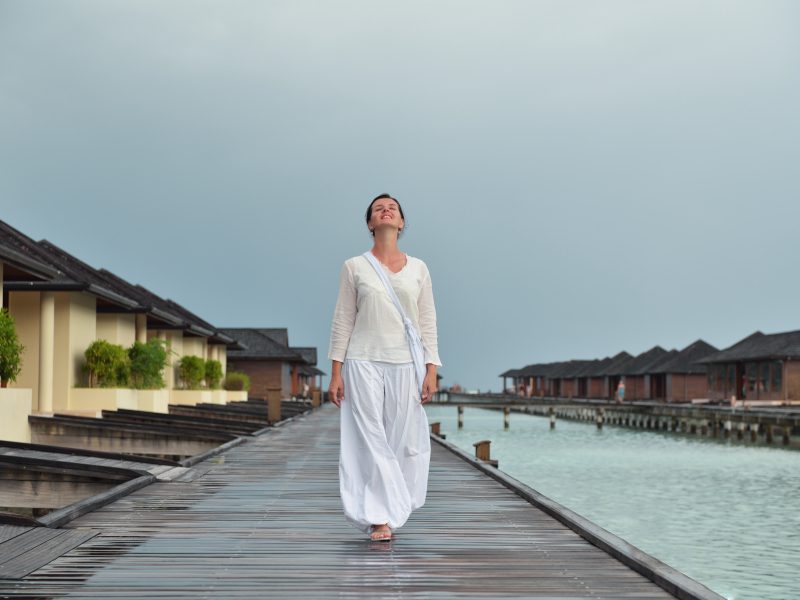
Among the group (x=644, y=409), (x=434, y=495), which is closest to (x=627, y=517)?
(x=434, y=495)

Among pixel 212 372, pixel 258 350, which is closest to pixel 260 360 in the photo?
pixel 258 350

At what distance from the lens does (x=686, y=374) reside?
72125mm

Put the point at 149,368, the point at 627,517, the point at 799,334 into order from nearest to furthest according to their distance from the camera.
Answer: the point at 627,517
the point at 149,368
the point at 799,334

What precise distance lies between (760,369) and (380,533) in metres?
53.1

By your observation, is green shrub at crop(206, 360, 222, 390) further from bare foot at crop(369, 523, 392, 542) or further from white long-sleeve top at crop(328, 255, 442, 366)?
bare foot at crop(369, 523, 392, 542)

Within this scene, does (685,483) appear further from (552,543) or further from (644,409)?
(644,409)

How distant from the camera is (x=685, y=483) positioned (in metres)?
26.8

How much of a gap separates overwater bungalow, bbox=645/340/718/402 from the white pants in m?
66.7

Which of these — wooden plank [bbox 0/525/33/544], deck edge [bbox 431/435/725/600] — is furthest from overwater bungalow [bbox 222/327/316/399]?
wooden plank [bbox 0/525/33/544]

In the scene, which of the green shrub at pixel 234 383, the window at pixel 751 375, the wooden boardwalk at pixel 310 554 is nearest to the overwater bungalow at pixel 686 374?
the window at pixel 751 375

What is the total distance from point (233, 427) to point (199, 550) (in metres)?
15.1

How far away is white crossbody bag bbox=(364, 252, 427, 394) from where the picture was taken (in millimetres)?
6188

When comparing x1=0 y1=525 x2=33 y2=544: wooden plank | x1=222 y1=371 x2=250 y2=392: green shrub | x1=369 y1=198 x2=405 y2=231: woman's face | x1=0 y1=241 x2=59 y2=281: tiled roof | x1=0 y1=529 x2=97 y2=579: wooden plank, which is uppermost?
x1=0 y1=241 x2=59 y2=281: tiled roof

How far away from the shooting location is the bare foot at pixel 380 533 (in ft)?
19.8
